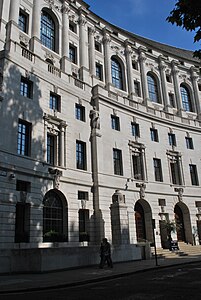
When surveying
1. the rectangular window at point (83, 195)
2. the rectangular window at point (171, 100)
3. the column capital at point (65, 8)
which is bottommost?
the rectangular window at point (83, 195)

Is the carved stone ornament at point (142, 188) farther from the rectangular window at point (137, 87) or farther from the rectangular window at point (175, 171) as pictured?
the rectangular window at point (137, 87)

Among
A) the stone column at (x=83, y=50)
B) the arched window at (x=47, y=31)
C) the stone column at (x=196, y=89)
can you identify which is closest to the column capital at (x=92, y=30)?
the stone column at (x=83, y=50)

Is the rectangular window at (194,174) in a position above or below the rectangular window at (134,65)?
below

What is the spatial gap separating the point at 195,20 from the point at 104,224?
20771mm

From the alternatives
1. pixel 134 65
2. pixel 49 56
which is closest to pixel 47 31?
pixel 49 56

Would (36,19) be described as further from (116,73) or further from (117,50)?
(117,50)

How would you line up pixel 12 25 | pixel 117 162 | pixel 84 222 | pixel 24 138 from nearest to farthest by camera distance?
pixel 24 138
pixel 12 25
pixel 84 222
pixel 117 162

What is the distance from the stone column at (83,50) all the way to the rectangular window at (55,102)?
17.1ft

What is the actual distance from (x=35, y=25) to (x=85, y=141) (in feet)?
40.2

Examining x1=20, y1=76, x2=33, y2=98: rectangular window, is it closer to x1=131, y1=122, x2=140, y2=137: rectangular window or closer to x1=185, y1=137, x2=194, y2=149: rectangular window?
x1=131, y1=122, x2=140, y2=137: rectangular window

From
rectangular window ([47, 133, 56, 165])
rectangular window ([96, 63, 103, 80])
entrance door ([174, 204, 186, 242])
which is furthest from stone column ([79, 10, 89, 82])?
entrance door ([174, 204, 186, 242])

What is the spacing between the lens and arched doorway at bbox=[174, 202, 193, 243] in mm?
35406

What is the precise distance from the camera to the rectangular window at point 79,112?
29.3m

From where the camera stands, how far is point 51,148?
25.7 m
